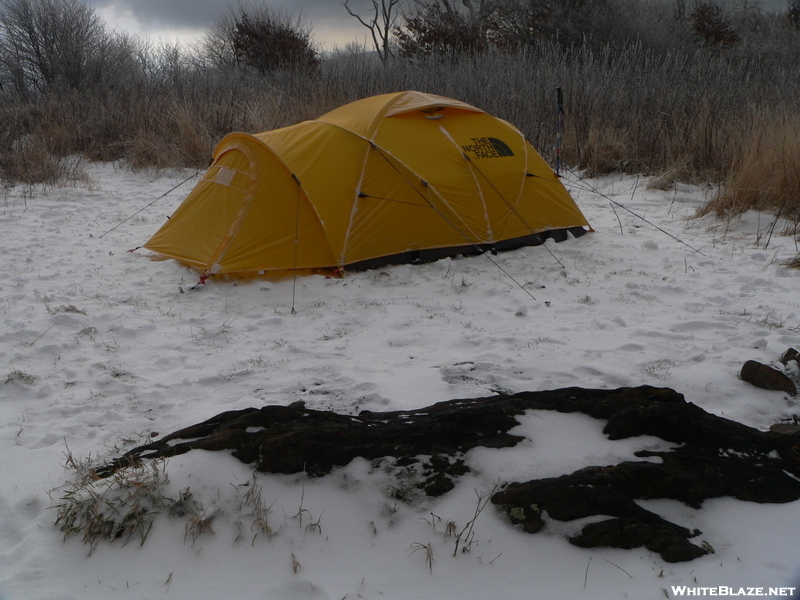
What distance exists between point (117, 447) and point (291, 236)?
110 inches

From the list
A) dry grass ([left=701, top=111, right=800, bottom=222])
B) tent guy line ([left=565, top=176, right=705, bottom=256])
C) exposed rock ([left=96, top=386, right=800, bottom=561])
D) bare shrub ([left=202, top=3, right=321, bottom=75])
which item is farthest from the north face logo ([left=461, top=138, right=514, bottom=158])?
bare shrub ([left=202, top=3, right=321, bottom=75])

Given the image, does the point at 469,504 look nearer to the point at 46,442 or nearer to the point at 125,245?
the point at 46,442

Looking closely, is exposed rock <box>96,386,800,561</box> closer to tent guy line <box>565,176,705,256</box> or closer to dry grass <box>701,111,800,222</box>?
tent guy line <box>565,176,705,256</box>

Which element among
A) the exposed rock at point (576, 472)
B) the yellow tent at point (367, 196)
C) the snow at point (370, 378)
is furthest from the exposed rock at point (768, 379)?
the yellow tent at point (367, 196)

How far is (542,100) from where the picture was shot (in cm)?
1038

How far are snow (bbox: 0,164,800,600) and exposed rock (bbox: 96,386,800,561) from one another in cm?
6

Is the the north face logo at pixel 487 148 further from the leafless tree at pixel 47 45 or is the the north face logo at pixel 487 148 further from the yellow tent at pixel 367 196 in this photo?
the leafless tree at pixel 47 45

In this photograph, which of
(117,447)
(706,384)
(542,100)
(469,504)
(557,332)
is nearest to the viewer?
(469,504)

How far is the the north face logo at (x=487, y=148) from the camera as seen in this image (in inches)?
234

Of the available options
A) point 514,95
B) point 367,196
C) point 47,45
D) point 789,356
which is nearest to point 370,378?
point 367,196

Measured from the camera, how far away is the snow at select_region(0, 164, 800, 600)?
6.99ft

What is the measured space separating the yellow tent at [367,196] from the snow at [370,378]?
25 cm

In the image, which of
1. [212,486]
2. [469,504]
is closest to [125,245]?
[212,486]

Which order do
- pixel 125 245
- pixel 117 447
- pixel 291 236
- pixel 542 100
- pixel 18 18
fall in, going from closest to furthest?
1. pixel 117 447
2. pixel 291 236
3. pixel 125 245
4. pixel 542 100
5. pixel 18 18
